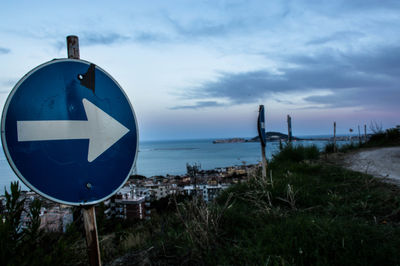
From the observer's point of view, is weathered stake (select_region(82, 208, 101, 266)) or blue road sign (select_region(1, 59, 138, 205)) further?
weathered stake (select_region(82, 208, 101, 266))

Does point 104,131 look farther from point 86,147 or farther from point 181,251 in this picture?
point 181,251

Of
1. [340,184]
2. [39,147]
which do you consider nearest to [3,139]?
[39,147]

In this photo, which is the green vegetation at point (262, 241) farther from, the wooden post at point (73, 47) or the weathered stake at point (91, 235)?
the wooden post at point (73, 47)

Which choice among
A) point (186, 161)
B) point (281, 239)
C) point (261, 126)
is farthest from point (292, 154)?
point (186, 161)

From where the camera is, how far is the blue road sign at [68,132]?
1248mm

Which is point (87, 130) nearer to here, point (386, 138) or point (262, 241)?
point (262, 241)

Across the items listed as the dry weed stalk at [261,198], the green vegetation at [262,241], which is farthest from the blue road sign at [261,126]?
the green vegetation at [262,241]

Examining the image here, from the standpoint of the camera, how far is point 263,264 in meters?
1.92

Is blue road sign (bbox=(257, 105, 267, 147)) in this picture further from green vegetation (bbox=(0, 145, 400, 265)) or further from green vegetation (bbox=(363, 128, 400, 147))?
green vegetation (bbox=(363, 128, 400, 147))

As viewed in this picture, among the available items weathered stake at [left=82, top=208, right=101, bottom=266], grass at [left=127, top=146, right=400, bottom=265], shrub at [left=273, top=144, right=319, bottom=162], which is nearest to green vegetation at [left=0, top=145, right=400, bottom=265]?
grass at [left=127, top=146, right=400, bottom=265]

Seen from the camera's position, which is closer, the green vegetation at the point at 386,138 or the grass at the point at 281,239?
the grass at the point at 281,239

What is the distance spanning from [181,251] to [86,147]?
1.40 metres

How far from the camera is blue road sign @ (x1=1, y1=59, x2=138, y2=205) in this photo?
4.09 feet

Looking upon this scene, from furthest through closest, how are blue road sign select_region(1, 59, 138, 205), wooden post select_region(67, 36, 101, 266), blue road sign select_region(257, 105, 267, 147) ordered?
blue road sign select_region(257, 105, 267, 147), wooden post select_region(67, 36, 101, 266), blue road sign select_region(1, 59, 138, 205)
